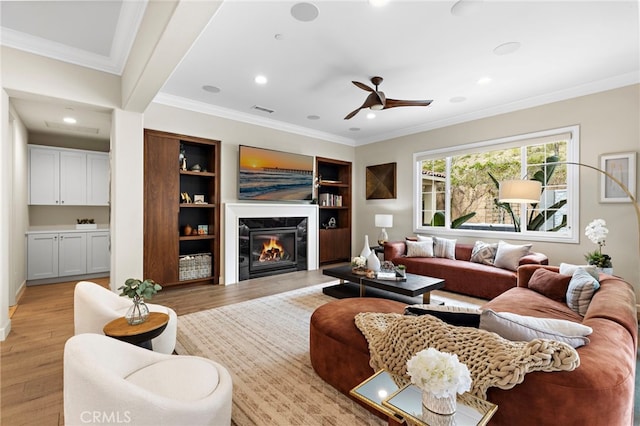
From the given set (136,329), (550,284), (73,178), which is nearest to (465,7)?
(550,284)

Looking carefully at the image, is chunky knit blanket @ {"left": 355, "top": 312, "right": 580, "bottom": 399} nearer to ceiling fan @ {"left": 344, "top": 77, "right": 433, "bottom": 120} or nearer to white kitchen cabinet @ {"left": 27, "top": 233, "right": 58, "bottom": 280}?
ceiling fan @ {"left": 344, "top": 77, "right": 433, "bottom": 120}

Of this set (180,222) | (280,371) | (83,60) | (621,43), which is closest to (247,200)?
(180,222)

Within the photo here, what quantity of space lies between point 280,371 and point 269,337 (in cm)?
62

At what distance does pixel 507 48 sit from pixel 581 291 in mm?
2461

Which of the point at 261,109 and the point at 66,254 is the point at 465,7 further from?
the point at 66,254

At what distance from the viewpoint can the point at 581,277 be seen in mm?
2549

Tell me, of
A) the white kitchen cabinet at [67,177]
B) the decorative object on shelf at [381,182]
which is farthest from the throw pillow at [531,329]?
the white kitchen cabinet at [67,177]

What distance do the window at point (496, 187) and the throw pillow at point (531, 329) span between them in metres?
3.03

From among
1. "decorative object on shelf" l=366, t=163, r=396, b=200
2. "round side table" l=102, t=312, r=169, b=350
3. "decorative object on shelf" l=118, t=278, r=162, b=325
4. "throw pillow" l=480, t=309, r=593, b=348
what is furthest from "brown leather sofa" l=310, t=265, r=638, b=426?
"decorative object on shelf" l=366, t=163, r=396, b=200

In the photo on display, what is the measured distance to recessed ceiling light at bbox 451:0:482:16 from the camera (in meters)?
2.32

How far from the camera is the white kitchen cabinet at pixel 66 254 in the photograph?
4730 mm

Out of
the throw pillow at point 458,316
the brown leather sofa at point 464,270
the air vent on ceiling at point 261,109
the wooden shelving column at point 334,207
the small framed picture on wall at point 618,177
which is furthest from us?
the wooden shelving column at point 334,207

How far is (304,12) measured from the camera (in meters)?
2.46

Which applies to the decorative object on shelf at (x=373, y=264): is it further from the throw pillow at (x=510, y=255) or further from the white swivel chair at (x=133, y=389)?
the white swivel chair at (x=133, y=389)
